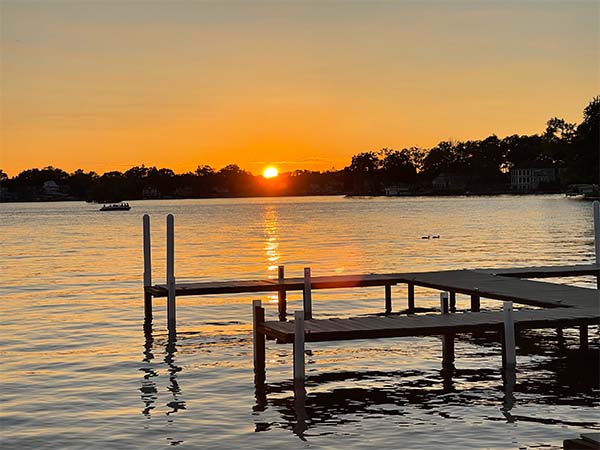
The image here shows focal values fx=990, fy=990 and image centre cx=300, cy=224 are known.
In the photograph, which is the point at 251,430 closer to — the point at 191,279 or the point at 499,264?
the point at 191,279

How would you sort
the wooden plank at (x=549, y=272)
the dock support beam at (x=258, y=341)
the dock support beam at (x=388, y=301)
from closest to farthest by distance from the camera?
the dock support beam at (x=258, y=341), the wooden plank at (x=549, y=272), the dock support beam at (x=388, y=301)

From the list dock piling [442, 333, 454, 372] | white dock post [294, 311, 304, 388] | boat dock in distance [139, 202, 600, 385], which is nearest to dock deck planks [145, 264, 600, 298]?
boat dock in distance [139, 202, 600, 385]

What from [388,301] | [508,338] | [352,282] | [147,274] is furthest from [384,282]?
[508,338]

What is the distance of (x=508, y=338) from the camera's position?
63.3ft

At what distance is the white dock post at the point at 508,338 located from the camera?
750 inches

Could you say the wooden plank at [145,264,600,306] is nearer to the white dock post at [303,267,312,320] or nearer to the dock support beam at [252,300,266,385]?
the white dock post at [303,267,312,320]

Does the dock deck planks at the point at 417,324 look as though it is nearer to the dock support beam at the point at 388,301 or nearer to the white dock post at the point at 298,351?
the white dock post at the point at 298,351

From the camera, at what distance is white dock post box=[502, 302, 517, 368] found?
750 inches

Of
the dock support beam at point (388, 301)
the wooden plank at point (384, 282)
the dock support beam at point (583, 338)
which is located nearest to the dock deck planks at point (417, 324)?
the dock support beam at point (583, 338)

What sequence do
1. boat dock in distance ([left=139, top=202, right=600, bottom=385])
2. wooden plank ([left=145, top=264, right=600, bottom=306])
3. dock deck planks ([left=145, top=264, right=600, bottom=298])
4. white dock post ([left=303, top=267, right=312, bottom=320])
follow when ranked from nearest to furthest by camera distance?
boat dock in distance ([left=139, top=202, right=600, bottom=385]), white dock post ([left=303, top=267, right=312, bottom=320]), wooden plank ([left=145, top=264, right=600, bottom=306]), dock deck planks ([left=145, top=264, right=600, bottom=298])

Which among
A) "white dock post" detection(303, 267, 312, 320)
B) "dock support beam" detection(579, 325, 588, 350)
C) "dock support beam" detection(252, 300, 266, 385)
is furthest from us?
"white dock post" detection(303, 267, 312, 320)

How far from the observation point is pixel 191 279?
4400 centimetres

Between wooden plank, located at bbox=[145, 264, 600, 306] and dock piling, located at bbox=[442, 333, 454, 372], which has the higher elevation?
wooden plank, located at bbox=[145, 264, 600, 306]

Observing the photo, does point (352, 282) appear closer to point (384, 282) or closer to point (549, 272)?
point (384, 282)
